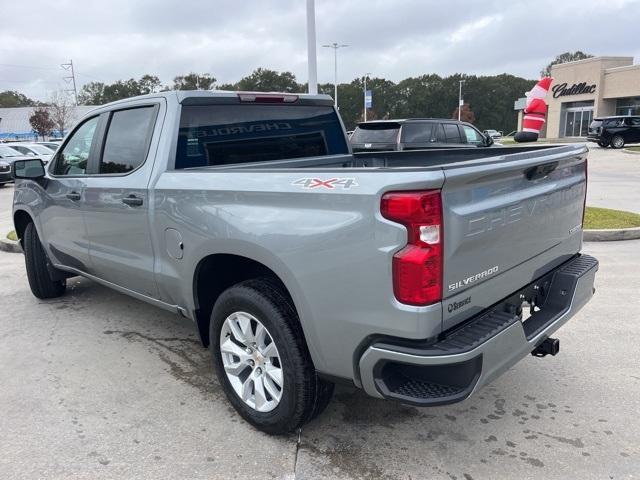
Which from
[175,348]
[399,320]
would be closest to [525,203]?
[399,320]

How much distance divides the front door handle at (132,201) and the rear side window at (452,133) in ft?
33.6

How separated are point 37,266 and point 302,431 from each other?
3742 mm

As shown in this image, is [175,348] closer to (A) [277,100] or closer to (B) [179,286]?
(B) [179,286]

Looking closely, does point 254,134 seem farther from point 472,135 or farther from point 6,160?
point 6,160

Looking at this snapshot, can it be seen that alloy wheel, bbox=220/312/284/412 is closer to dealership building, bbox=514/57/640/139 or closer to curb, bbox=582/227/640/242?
curb, bbox=582/227/640/242

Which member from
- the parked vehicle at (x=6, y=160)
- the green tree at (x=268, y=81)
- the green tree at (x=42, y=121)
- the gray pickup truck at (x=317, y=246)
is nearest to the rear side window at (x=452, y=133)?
the gray pickup truck at (x=317, y=246)

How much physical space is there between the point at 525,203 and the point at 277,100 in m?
2.12

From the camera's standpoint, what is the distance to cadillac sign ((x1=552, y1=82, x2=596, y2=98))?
48966mm

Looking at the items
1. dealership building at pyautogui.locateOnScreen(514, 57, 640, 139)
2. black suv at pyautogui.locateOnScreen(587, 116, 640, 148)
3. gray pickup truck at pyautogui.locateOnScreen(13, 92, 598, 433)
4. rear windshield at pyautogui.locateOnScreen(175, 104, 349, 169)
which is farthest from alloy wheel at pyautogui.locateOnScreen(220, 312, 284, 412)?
dealership building at pyautogui.locateOnScreen(514, 57, 640, 139)

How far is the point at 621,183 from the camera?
14.9 m

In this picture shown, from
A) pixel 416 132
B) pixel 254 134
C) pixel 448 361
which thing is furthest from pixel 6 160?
pixel 448 361

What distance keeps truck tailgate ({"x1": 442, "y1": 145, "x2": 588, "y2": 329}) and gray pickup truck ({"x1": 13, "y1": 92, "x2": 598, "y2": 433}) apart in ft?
0.03

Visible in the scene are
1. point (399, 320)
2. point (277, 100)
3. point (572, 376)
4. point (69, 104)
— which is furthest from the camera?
point (69, 104)

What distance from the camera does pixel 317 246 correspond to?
2498mm
